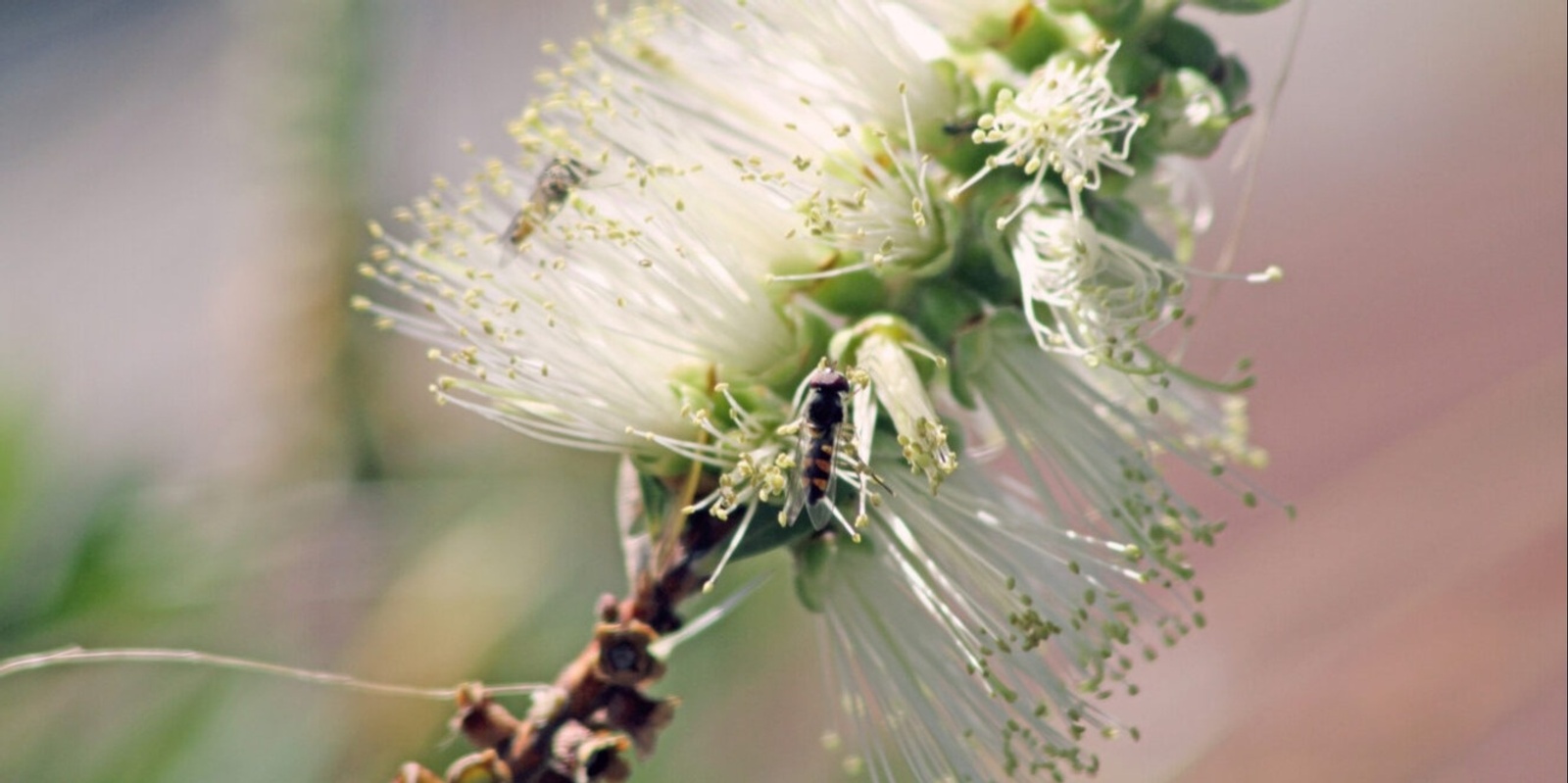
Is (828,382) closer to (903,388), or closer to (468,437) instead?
(903,388)

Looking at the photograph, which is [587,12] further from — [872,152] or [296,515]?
[872,152]

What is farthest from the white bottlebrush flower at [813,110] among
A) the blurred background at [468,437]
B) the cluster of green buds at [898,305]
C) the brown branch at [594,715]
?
the blurred background at [468,437]

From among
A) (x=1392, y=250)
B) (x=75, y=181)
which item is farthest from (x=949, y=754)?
(x=75, y=181)

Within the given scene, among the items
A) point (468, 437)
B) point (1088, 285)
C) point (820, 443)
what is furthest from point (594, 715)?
point (468, 437)

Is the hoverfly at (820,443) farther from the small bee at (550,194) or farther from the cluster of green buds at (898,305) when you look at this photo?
the small bee at (550,194)

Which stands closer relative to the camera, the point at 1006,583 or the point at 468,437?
the point at 1006,583

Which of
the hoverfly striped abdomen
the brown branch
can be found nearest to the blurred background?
the brown branch

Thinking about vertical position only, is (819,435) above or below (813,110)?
below
